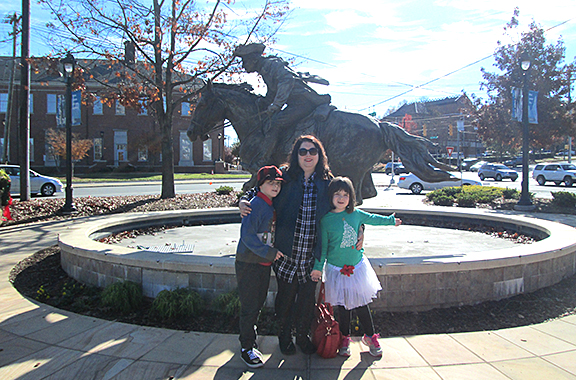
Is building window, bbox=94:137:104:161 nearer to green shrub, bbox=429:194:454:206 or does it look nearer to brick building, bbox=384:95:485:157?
green shrub, bbox=429:194:454:206

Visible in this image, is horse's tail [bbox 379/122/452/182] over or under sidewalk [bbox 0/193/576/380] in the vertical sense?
over

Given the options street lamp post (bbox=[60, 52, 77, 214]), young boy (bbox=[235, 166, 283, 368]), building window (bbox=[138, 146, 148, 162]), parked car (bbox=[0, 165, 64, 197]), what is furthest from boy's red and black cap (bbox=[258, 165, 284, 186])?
building window (bbox=[138, 146, 148, 162])

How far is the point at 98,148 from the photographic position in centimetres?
4416

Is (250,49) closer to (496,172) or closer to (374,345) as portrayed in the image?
(374,345)

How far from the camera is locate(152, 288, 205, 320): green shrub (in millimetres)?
4418

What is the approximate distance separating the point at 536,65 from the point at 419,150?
20.2 metres

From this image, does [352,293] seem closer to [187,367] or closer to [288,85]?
[187,367]

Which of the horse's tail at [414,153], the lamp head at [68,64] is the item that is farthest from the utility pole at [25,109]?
the horse's tail at [414,153]

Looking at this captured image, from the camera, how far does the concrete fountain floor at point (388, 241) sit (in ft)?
22.5

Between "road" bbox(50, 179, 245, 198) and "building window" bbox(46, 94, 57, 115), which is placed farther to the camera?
"building window" bbox(46, 94, 57, 115)

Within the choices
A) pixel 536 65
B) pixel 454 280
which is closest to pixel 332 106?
pixel 454 280

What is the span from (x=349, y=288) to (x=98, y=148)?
4614 centimetres

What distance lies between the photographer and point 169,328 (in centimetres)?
429

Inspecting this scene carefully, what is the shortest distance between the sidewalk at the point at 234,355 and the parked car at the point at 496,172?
122 ft
